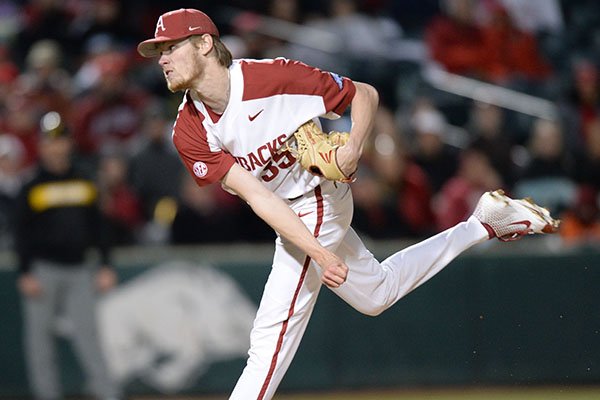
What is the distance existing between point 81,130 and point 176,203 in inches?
59.3

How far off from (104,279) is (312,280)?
3.94 metres

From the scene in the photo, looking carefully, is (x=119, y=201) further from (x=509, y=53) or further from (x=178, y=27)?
(x=178, y=27)

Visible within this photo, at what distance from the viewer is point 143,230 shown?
11.1 metres

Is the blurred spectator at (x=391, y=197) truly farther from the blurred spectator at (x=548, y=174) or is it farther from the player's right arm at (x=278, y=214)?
the player's right arm at (x=278, y=214)

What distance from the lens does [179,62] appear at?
5750 mm

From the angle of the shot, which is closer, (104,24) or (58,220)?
(58,220)

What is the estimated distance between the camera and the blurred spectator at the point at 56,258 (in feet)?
31.6

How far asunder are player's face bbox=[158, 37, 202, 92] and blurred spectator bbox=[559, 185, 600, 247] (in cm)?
561

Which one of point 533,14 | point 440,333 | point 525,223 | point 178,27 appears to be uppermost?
point 178,27

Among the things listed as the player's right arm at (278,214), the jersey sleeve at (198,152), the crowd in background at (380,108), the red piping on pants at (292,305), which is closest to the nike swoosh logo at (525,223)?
the red piping on pants at (292,305)

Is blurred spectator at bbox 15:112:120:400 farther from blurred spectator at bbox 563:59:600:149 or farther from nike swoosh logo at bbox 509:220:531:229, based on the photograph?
blurred spectator at bbox 563:59:600:149

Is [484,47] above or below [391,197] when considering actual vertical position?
above

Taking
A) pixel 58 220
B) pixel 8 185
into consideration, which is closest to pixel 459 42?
pixel 8 185

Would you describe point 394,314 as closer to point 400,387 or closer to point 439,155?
point 400,387
